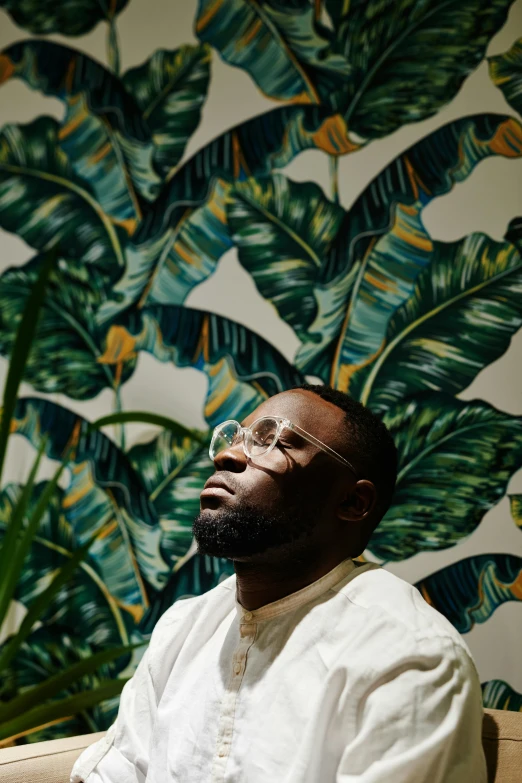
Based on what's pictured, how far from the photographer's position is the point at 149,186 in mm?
2318

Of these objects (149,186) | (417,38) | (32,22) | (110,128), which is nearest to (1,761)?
(149,186)

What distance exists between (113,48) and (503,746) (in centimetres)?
217

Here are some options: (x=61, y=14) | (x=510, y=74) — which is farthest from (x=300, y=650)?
(x=61, y=14)

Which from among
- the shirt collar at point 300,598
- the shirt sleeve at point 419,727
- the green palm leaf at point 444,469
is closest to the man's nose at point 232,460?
the shirt collar at point 300,598

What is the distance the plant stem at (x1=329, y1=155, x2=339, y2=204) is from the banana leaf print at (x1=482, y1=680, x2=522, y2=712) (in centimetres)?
131

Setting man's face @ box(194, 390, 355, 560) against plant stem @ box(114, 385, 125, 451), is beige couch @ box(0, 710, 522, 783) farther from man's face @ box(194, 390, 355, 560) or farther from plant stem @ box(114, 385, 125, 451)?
plant stem @ box(114, 385, 125, 451)

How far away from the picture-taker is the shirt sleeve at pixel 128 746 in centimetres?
144

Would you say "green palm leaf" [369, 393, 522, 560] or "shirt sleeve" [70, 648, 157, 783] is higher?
"green palm leaf" [369, 393, 522, 560]

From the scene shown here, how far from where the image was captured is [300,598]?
137 centimetres

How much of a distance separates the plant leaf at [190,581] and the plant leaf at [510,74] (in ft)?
4.70

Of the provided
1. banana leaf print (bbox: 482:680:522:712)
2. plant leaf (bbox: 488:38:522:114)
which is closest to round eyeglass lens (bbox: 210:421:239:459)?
banana leaf print (bbox: 482:680:522:712)

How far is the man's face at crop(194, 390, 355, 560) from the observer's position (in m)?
1.34

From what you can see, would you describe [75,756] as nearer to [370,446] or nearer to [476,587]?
[370,446]

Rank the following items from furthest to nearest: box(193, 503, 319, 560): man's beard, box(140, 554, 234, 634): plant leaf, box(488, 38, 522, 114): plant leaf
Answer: box(140, 554, 234, 634): plant leaf < box(488, 38, 522, 114): plant leaf < box(193, 503, 319, 560): man's beard
